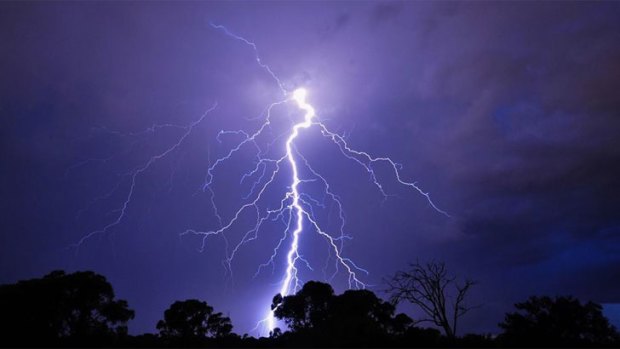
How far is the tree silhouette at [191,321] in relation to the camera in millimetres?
31094

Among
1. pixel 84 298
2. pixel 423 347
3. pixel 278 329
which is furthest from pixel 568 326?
pixel 84 298

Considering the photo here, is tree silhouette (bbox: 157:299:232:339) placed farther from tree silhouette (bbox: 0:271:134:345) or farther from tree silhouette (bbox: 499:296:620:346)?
tree silhouette (bbox: 499:296:620:346)

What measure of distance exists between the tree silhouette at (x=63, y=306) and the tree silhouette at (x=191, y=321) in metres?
10.2

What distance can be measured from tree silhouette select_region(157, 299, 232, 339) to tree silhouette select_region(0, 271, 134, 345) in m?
10.2

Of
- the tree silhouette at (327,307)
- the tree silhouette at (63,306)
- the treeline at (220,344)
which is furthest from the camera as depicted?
the tree silhouette at (327,307)

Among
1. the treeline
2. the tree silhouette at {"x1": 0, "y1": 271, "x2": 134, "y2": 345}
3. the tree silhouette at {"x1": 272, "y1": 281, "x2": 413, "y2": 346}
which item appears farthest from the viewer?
the tree silhouette at {"x1": 272, "y1": 281, "x2": 413, "y2": 346}

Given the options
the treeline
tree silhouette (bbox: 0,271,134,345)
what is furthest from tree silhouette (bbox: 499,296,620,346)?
tree silhouette (bbox: 0,271,134,345)

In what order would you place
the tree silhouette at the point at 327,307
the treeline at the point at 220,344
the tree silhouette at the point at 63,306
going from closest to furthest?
the treeline at the point at 220,344 < the tree silhouette at the point at 63,306 < the tree silhouette at the point at 327,307

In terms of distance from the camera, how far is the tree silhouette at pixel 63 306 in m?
17.5

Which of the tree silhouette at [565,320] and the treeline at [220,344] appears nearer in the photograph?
the treeline at [220,344]

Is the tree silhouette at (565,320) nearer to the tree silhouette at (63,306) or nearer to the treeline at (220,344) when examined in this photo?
the treeline at (220,344)

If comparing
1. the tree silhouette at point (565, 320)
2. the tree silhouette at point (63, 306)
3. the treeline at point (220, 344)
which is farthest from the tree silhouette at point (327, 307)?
the tree silhouette at point (63, 306)

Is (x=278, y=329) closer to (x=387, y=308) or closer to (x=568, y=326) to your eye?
(x=387, y=308)

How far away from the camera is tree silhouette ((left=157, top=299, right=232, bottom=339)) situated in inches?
A: 1224
